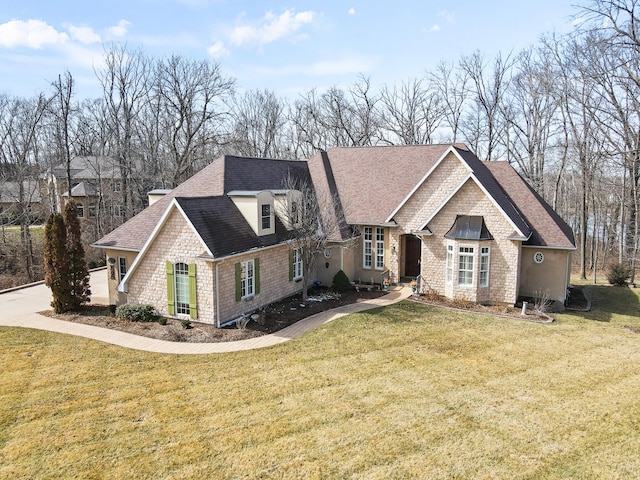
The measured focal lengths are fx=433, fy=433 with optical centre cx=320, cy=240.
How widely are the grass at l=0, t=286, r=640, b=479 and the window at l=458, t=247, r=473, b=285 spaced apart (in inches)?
152

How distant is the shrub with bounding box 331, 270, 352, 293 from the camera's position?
21.9m

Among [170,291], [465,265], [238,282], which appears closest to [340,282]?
[465,265]

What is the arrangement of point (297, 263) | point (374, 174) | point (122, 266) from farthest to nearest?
point (374, 174) → point (297, 263) → point (122, 266)

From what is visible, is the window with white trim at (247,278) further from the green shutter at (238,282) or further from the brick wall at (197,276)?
the brick wall at (197,276)

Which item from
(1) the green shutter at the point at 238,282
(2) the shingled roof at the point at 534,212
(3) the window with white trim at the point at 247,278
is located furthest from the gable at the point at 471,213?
(1) the green shutter at the point at 238,282

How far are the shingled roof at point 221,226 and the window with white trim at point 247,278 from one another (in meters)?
0.73

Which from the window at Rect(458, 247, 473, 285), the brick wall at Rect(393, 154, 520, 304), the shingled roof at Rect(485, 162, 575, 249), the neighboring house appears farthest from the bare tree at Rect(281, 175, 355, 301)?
the neighboring house

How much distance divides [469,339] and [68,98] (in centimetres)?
3464

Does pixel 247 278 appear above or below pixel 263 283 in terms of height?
above

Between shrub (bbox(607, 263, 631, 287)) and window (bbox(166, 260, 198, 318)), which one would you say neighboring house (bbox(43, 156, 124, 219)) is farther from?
shrub (bbox(607, 263, 631, 287))

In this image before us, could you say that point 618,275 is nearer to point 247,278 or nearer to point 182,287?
point 247,278

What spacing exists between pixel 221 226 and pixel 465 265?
11.0 metres

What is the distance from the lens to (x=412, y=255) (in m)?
24.0

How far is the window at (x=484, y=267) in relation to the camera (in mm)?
19500
